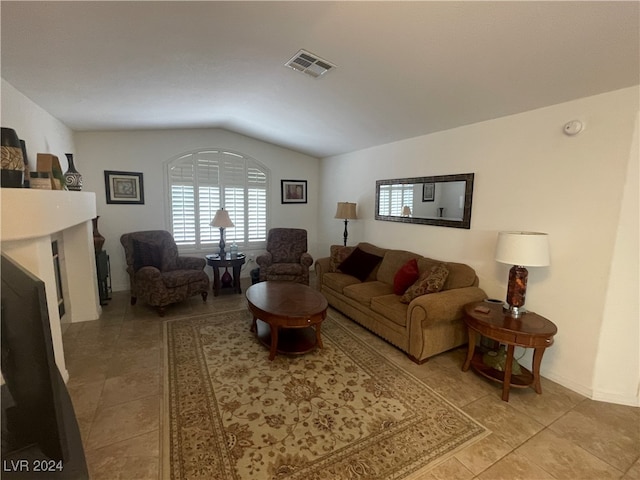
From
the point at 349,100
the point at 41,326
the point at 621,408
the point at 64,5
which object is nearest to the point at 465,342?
the point at 621,408

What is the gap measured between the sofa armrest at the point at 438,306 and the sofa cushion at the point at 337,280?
1249mm

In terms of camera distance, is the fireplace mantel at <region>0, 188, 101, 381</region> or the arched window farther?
the arched window

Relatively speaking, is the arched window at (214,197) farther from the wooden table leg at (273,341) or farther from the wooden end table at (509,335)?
the wooden end table at (509,335)

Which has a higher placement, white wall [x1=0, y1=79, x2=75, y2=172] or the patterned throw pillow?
white wall [x1=0, y1=79, x2=75, y2=172]

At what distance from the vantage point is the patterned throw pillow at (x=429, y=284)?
2.93 m

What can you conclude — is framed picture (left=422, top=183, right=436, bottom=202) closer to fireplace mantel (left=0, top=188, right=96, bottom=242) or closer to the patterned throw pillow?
the patterned throw pillow

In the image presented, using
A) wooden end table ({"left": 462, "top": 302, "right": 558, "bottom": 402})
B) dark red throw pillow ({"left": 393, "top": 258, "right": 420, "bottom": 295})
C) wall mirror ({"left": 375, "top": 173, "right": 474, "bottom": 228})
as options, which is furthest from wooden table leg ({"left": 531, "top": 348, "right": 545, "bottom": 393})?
wall mirror ({"left": 375, "top": 173, "right": 474, "bottom": 228})

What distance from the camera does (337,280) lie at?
401 cm

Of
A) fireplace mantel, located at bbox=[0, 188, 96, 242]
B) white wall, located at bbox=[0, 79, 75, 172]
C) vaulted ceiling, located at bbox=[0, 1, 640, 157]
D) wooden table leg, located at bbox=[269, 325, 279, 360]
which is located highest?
vaulted ceiling, located at bbox=[0, 1, 640, 157]

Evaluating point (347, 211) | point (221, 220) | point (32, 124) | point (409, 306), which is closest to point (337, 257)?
point (347, 211)

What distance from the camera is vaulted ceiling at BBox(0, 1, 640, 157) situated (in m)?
1.67

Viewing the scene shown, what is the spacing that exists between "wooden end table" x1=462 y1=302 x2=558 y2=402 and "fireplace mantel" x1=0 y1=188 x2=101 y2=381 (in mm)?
3039

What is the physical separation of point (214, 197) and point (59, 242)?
89.5 inches

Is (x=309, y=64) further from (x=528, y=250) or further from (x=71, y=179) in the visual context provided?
(x=71, y=179)
